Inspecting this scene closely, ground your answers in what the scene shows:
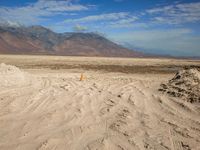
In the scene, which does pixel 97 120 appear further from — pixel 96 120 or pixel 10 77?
pixel 10 77

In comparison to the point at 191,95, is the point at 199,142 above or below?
below

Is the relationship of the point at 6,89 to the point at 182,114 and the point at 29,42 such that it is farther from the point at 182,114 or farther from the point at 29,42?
the point at 29,42

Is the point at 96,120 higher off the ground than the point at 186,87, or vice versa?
the point at 186,87

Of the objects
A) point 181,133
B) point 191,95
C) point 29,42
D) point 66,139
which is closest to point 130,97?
point 191,95

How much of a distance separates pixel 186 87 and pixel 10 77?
22.7ft

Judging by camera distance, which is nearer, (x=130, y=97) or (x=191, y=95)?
(x=191, y=95)

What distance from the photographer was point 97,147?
15.3 ft

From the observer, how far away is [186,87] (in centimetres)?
782

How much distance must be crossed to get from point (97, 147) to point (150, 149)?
95 cm

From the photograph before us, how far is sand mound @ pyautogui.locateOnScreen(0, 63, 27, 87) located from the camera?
33.3ft

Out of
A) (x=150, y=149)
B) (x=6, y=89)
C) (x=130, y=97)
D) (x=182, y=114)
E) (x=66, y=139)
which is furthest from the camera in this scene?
(x=6, y=89)

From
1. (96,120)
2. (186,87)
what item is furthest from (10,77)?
(186,87)

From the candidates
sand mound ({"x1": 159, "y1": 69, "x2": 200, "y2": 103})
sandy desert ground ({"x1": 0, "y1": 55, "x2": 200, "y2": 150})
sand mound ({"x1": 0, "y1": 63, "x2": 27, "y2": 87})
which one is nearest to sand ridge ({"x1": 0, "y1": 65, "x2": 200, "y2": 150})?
sandy desert ground ({"x1": 0, "y1": 55, "x2": 200, "y2": 150})

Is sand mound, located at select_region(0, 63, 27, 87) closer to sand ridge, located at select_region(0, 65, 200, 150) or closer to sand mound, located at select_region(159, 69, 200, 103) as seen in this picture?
sand ridge, located at select_region(0, 65, 200, 150)
